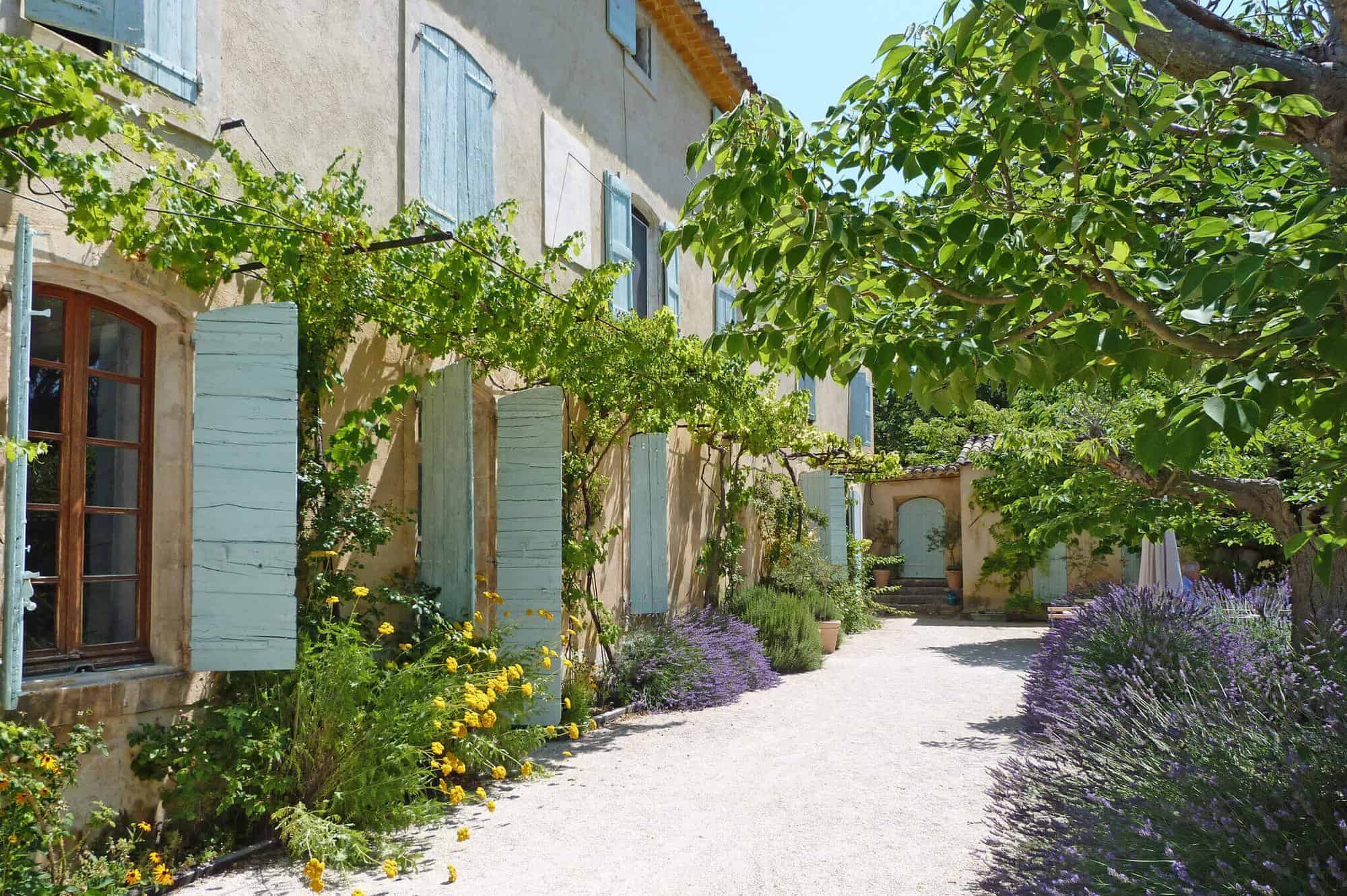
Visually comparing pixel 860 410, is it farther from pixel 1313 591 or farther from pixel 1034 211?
pixel 1034 211

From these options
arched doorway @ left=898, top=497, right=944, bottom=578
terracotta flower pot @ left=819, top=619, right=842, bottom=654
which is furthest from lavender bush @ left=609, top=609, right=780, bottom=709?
arched doorway @ left=898, top=497, right=944, bottom=578

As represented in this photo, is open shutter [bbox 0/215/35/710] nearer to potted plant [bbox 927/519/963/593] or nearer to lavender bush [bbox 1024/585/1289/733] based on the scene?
lavender bush [bbox 1024/585/1289/733]

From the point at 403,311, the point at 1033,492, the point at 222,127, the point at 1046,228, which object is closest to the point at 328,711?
the point at 403,311

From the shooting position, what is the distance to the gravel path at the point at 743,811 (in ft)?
13.9

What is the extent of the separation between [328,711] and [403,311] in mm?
2408

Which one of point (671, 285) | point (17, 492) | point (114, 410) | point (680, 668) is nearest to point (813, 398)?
point (671, 285)

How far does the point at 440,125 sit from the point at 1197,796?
19.6ft

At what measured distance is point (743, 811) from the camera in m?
5.34

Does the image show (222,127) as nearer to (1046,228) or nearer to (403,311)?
(403,311)

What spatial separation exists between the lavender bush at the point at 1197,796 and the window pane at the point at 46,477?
163 inches

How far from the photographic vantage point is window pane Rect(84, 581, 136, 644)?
14.7ft

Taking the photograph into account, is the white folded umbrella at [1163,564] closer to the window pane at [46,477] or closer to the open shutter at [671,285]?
the open shutter at [671,285]

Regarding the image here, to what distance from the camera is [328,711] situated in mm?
4656

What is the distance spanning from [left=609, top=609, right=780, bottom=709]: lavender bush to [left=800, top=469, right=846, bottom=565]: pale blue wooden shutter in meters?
4.92
